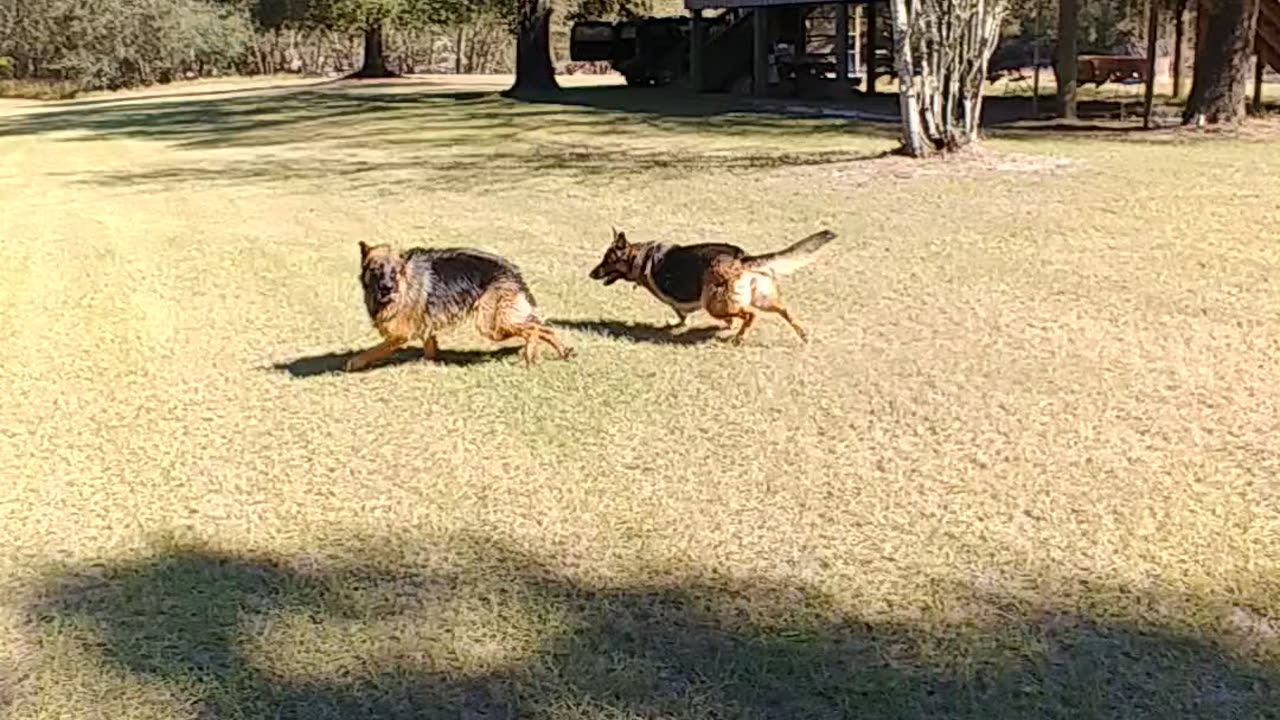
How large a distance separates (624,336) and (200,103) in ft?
75.0

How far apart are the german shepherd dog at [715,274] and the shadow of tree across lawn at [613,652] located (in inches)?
84.3

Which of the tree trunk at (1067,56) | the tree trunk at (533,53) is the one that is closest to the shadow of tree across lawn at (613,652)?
the tree trunk at (1067,56)

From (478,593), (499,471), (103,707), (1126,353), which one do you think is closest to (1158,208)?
(1126,353)

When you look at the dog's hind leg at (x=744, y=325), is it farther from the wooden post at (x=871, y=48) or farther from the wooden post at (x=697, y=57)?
the wooden post at (x=697, y=57)

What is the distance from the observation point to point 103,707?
287 centimetres

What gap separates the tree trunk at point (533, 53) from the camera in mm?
25344

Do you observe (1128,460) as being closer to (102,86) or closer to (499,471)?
(499,471)

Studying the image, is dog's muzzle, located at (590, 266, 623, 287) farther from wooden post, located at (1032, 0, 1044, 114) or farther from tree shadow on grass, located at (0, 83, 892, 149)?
wooden post, located at (1032, 0, 1044, 114)

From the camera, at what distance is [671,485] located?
4.10m

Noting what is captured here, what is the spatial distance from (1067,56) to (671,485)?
12.9 m

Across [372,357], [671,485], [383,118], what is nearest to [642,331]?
[372,357]

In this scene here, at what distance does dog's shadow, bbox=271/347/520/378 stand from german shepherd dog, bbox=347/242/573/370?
18 centimetres

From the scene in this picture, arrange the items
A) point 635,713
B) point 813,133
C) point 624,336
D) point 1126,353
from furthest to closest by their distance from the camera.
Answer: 1. point 813,133
2. point 624,336
3. point 1126,353
4. point 635,713

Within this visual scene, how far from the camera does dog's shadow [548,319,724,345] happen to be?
5.76 m
